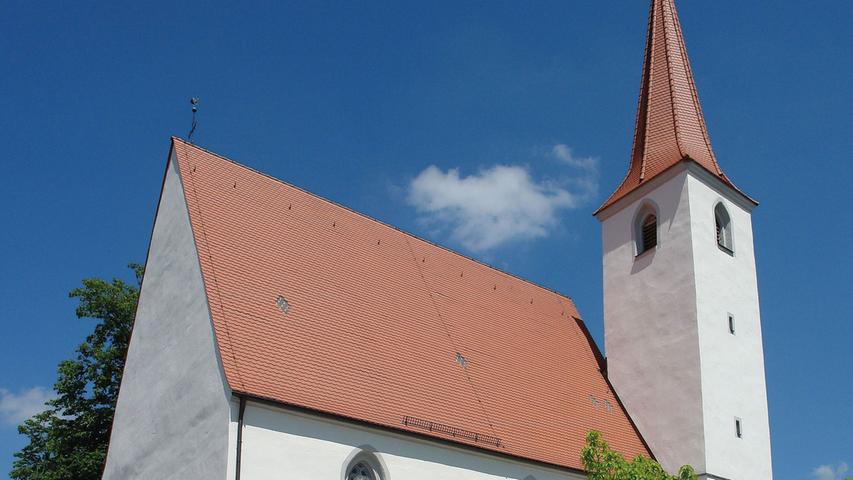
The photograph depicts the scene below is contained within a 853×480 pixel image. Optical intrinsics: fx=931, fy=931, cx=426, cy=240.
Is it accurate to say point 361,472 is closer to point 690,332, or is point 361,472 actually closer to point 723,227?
point 690,332

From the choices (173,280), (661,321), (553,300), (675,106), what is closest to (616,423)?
(661,321)

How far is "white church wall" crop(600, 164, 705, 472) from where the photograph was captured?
17.2 meters

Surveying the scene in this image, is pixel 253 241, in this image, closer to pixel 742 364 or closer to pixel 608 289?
pixel 608 289

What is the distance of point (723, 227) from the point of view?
62.4 feet

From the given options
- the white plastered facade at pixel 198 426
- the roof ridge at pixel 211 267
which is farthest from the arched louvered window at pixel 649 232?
the roof ridge at pixel 211 267

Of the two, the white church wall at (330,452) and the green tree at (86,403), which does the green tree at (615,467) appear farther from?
the green tree at (86,403)

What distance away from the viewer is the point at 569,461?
1541 centimetres

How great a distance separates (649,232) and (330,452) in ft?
31.3

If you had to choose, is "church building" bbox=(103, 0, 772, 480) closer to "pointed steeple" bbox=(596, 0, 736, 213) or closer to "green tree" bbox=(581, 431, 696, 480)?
"pointed steeple" bbox=(596, 0, 736, 213)

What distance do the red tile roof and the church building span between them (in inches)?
1.6

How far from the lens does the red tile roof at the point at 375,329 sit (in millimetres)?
12953

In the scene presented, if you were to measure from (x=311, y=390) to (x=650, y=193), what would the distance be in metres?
9.57

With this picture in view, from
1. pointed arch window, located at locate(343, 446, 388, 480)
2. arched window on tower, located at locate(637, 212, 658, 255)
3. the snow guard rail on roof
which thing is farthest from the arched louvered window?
pointed arch window, located at locate(343, 446, 388, 480)

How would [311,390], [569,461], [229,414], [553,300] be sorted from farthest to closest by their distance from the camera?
[553,300], [569,461], [311,390], [229,414]
